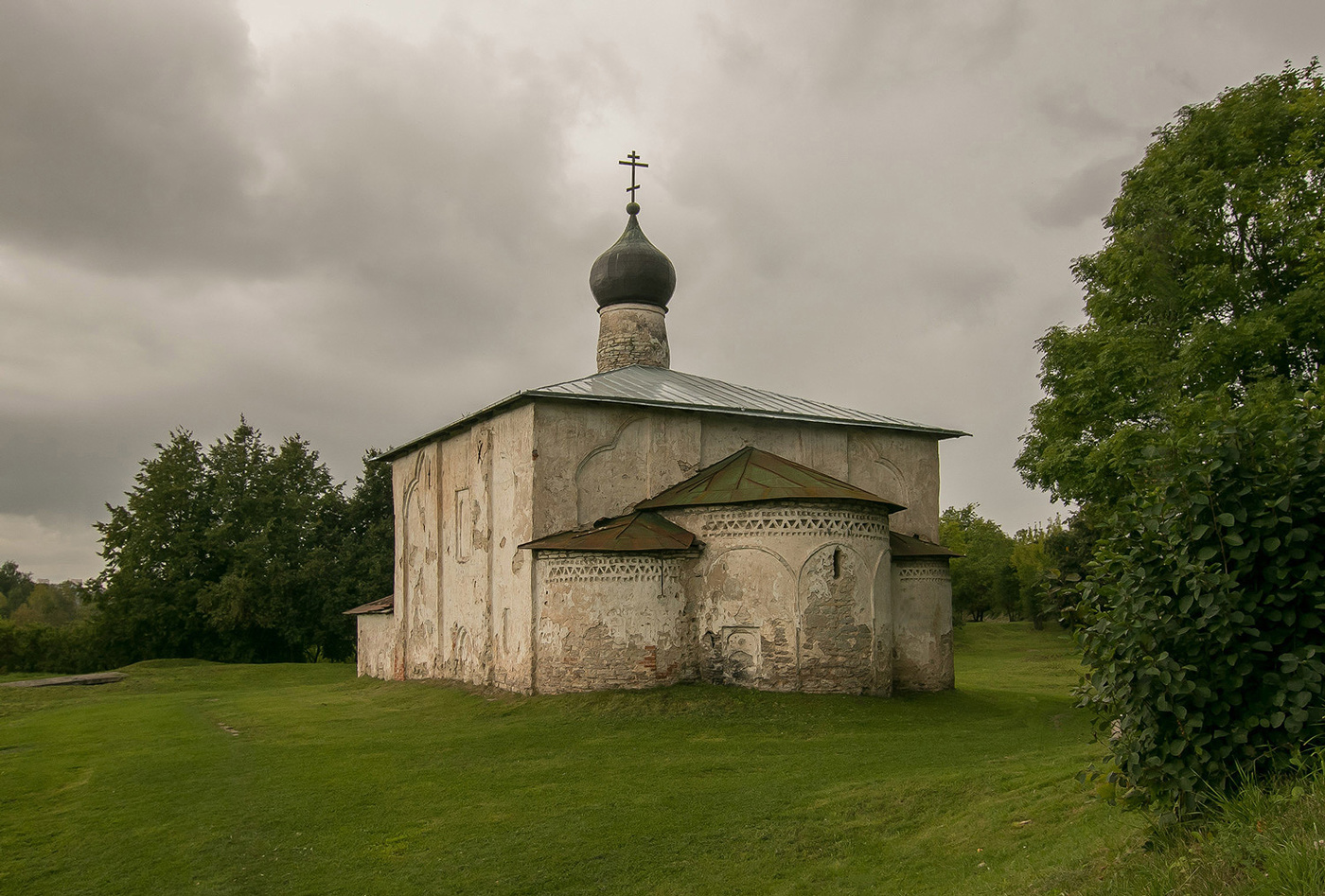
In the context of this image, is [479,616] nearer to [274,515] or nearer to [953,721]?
[953,721]

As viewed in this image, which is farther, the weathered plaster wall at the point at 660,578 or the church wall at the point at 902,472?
the church wall at the point at 902,472

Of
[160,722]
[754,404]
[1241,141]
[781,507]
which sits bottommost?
[160,722]

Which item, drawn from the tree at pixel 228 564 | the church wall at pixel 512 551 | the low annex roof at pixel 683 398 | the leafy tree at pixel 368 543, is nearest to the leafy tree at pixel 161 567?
the tree at pixel 228 564

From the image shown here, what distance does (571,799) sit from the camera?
934 centimetres

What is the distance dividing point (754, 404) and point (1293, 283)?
986 cm

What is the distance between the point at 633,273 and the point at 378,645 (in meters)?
12.3

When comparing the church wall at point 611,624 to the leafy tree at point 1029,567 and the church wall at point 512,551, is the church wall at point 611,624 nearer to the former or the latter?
the church wall at point 512,551

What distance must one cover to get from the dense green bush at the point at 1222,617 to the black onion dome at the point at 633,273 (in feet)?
64.0

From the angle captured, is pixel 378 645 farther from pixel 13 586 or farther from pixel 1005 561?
pixel 13 586

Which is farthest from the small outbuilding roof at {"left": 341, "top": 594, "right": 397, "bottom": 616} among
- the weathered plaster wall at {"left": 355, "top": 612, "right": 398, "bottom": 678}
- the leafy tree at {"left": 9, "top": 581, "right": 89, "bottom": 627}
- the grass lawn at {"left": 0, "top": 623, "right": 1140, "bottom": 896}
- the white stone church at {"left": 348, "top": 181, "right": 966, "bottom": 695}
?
the leafy tree at {"left": 9, "top": 581, "right": 89, "bottom": 627}

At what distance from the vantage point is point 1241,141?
53.2 ft

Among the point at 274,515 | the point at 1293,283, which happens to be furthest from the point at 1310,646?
the point at 274,515

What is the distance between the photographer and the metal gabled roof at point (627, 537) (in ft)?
51.4

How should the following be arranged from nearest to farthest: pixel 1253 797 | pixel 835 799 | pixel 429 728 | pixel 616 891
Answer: pixel 1253 797 < pixel 616 891 < pixel 835 799 < pixel 429 728
